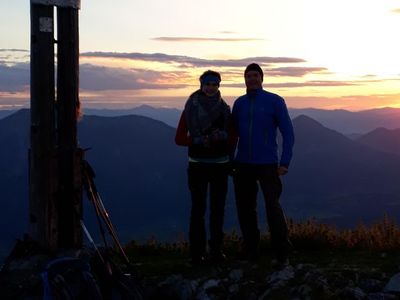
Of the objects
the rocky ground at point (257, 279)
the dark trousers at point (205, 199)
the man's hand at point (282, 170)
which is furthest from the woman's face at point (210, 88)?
the rocky ground at point (257, 279)

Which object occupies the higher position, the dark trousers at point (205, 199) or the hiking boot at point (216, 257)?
the dark trousers at point (205, 199)

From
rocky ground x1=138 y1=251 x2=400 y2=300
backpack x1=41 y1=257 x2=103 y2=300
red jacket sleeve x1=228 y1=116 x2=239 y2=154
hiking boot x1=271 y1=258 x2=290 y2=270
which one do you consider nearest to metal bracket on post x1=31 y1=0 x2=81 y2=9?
red jacket sleeve x1=228 y1=116 x2=239 y2=154

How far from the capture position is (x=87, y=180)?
794 cm

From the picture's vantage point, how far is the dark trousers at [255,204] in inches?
339

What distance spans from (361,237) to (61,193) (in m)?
5.38

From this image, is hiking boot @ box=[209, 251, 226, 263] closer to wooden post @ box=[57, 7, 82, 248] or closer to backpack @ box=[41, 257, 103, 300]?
wooden post @ box=[57, 7, 82, 248]

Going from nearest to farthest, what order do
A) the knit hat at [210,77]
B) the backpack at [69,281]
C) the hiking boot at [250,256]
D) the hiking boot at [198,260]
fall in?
the backpack at [69,281]
the knit hat at [210,77]
the hiking boot at [198,260]
the hiking boot at [250,256]

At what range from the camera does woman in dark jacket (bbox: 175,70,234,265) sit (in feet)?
27.5

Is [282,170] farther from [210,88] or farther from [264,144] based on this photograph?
[210,88]

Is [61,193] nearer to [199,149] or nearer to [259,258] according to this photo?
[199,149]

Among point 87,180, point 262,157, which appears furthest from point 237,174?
point 87,180

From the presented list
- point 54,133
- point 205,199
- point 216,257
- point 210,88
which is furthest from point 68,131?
point 216,257

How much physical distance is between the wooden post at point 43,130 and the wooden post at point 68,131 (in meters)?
0.10

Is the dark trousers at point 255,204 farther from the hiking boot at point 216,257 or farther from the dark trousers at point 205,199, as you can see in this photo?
the hiking boot at point 216,257
